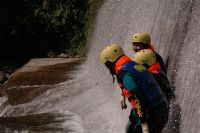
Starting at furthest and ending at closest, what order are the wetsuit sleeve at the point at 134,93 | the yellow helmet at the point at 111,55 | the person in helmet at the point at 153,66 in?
the person in helmet at the point at 153,66 → the yellow helmet at the point at 111,55 → the wetsuit sleeve at the point at 134,93

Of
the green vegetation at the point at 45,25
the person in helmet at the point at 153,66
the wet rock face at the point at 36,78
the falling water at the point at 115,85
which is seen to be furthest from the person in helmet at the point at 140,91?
the green vegetation at the point at 45,25

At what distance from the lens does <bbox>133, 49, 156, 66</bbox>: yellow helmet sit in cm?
681

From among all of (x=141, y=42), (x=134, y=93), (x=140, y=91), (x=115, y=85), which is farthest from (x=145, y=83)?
(x=115, y=85)

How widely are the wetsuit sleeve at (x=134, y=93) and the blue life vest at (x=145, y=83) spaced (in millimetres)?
92

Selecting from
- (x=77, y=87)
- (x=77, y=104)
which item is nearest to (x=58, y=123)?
(x=77, y=104)

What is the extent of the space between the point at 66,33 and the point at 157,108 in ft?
52.5

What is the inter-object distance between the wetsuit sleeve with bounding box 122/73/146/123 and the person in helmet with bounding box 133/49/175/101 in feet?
3.33

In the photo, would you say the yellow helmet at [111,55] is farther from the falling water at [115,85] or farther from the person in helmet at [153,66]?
the falling water at [115,85]

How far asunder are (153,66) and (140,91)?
1.15 meters

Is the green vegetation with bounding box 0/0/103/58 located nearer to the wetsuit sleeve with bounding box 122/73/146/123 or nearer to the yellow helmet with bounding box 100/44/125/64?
the yellow helmet with bounding box 100/44/125/64

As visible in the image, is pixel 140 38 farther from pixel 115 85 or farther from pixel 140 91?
pixel 115 85

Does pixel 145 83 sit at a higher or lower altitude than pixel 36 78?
higher

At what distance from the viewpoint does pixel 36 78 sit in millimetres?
14953

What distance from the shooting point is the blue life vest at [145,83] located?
229 inches
